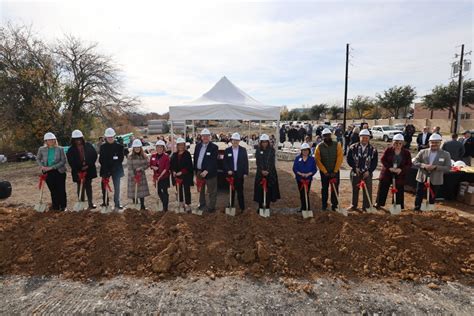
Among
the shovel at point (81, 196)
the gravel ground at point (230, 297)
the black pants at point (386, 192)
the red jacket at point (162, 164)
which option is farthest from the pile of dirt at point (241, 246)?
the red jacket at point (162, 164)

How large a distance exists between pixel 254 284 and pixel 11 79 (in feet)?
61.0

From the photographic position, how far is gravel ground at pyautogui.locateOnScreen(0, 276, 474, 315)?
9.10ft

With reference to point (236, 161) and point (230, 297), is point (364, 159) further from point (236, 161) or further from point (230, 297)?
point (230, 297)

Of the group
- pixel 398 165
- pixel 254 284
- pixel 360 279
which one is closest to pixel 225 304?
pixel 254 284

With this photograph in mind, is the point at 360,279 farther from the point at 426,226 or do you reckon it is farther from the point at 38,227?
the point at 38,227

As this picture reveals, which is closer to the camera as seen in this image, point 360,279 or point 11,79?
point 360,279

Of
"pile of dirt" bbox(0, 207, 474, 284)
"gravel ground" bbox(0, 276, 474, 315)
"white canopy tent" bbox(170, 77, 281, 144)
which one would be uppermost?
"white canopy tent" bbox(170, 77, 281, 144)

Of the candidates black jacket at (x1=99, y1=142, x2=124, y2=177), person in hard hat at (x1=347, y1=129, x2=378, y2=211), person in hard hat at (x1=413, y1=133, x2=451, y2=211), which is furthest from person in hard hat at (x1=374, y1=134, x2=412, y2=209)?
black jacket at (x1=99, y1=142, x2=124, y2=177)

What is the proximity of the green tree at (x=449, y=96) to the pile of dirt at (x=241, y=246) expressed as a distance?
3342cm

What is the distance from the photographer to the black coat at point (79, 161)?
5.09 m

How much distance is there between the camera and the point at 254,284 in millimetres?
3164

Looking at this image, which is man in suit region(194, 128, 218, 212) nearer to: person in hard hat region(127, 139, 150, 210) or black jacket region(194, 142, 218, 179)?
black jacket region(194, 142, 218, 179)

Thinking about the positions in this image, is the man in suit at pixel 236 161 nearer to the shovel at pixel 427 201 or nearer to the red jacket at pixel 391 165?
the red jacket at pixel 391 165

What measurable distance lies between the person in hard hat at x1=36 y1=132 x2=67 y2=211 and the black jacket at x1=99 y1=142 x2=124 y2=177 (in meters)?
0.68
